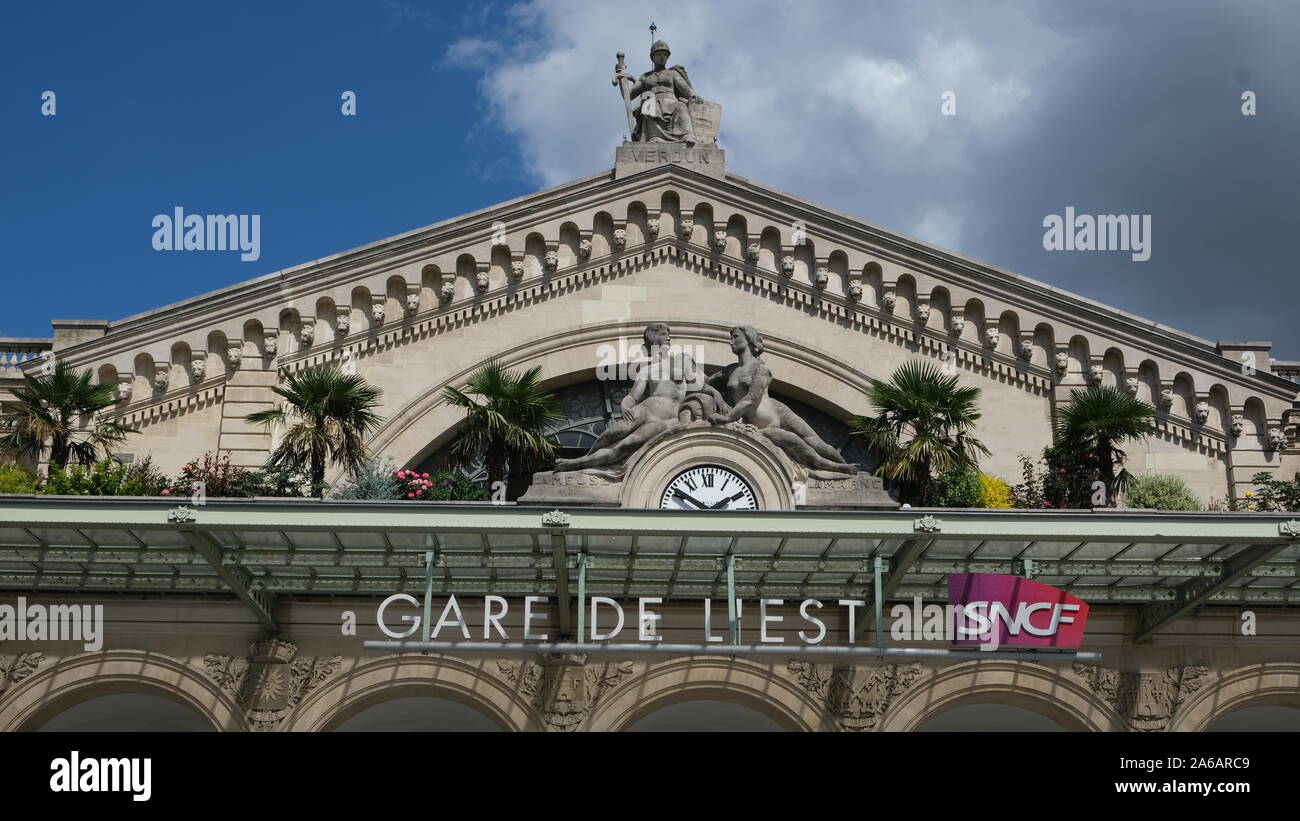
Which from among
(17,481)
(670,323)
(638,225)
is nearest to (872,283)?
(670,323)

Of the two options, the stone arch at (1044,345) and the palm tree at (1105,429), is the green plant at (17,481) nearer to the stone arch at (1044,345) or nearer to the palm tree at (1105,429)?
the palm tree at (1105,429)

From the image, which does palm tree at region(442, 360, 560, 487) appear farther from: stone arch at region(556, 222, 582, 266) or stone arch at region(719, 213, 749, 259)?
stone arch at region(719, 213, 749, 259)

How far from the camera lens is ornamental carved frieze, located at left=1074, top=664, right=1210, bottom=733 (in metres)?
25.4

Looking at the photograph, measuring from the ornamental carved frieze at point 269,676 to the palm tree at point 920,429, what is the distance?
1137 centimetres

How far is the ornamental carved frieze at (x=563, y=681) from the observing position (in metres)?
25.0

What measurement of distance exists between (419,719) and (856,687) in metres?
8.98

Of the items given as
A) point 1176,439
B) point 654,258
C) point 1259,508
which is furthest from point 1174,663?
point 654,258

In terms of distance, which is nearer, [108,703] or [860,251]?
[108,703]

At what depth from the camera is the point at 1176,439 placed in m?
32.0

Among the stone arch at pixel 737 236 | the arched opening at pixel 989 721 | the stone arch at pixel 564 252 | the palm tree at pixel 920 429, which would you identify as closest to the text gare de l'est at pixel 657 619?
the arched opening at pixel 989 721

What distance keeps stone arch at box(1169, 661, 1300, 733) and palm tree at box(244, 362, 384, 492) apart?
15.8 metres
